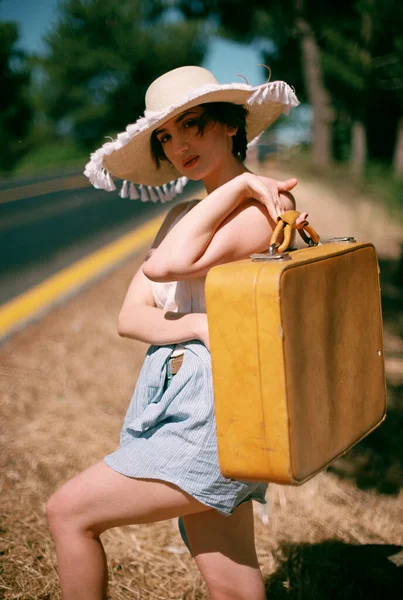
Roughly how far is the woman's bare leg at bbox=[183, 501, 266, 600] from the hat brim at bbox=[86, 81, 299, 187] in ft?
3.58

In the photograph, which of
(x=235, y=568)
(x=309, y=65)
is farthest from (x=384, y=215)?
(x=235, y=568)

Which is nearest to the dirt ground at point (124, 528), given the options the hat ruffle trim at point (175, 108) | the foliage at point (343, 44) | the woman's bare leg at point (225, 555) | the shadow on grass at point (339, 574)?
the shadow on grass at point (339, 574)

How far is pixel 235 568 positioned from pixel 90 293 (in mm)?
3958

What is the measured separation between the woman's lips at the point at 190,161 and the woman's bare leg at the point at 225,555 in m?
0.99

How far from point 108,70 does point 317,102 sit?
15.8 metres

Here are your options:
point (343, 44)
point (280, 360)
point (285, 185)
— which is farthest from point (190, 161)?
point (343, 44)

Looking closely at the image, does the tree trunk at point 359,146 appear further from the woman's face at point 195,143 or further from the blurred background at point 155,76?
the woman's face at point 195,143

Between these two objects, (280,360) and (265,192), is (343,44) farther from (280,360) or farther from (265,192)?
(280,360)

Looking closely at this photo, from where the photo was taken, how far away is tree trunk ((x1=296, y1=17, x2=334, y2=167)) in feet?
61.9

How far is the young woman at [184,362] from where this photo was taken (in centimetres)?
169

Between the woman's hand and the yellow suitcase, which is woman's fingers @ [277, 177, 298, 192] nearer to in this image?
the woman's hand

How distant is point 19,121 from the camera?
76.3 ft

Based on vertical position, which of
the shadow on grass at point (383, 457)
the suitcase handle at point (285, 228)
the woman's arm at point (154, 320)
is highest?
the suitcase handle at point (285, 228)

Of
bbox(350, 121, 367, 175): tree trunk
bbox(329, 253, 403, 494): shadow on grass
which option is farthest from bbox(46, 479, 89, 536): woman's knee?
bbox(350, 121, 367, 175): tree trunk
